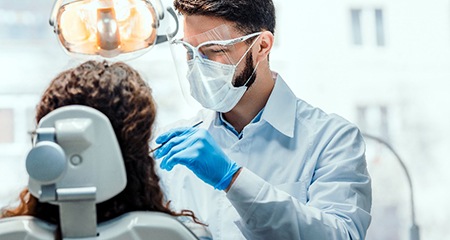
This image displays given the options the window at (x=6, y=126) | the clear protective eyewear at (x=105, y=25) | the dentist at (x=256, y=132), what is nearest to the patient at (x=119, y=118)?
the dentist at (x=256, y=132)

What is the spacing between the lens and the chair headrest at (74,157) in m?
1.16

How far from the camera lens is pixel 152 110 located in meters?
1.38

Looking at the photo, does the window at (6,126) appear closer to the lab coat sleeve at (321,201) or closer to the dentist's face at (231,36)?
the dentist's face at (231,36)

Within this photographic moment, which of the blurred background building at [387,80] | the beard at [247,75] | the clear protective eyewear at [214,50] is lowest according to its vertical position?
the blurred background building at [387,80]

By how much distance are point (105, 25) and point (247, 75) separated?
0.41 metres

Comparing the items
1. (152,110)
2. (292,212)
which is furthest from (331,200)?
(152,110)

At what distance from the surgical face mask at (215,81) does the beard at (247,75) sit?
10mm

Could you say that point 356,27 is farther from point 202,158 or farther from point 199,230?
point 199,230

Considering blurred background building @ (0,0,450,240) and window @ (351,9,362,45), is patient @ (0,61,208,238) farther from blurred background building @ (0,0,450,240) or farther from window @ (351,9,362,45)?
window @ (351,9,362,45)

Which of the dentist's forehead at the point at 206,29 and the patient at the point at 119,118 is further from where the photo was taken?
the dentist's forehead at the point at 206,29

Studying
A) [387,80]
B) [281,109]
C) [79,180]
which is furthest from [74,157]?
[387,80]

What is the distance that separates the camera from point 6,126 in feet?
14.1

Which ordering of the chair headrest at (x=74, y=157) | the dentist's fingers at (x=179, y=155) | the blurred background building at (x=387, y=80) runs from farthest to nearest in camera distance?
the blurred background building at (x=387, y=80), the dentist's fingers at (x=179, y=155), the chair headrest at (x=74, y=157)

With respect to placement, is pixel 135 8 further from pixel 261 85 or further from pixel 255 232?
pixel 255 232
